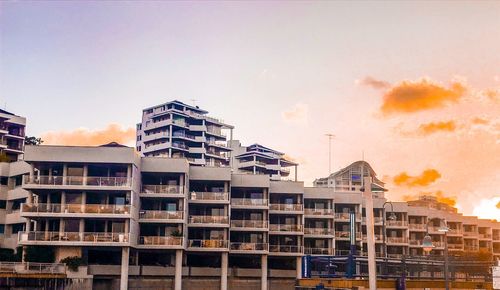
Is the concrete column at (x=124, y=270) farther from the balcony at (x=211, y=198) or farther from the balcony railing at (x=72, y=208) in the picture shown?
the balcony at (x=211, y=198)

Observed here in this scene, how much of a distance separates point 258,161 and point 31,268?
81945 mm

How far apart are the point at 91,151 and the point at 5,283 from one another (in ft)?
50.7

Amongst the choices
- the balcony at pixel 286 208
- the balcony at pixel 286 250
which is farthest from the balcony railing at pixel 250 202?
the balcony at pixel 286 250

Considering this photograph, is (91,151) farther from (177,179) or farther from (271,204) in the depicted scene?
(271,204)

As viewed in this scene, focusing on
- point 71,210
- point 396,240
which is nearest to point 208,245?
point 71,210

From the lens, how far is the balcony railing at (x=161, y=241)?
66.1 metres

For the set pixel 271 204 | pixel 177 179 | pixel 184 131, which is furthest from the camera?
pixel 184 131

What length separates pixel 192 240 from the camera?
7125 cm

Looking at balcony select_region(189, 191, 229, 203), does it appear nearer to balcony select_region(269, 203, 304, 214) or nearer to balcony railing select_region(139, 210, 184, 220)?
balcony railing select_region(139, 210, 184, 220)

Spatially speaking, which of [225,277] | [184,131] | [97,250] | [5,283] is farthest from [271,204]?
[184,131]

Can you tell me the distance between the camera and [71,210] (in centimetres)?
6109

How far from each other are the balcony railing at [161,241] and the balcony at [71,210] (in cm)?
564

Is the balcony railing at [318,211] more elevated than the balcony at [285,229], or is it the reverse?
the balcony railing at [318,211]

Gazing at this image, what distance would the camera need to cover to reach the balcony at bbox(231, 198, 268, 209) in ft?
253
